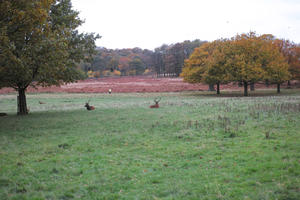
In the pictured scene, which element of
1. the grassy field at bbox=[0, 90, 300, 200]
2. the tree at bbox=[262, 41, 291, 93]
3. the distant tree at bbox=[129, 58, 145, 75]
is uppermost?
the distant tree at bbox=[129, 58, 145, 75]

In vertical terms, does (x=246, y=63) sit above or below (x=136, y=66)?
below

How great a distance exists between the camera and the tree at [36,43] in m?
13.4

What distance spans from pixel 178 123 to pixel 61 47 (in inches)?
349

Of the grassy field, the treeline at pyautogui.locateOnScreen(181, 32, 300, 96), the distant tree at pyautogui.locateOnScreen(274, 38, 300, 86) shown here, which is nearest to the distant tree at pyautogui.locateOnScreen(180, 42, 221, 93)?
the treeline at pyautogui.locateOnScreen(181, 32, 300, 96)

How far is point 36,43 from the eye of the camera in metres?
15.7

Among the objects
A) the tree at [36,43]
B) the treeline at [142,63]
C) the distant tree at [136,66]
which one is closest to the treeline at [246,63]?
the tree at [36,43]

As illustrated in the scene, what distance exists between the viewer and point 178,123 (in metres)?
14.5

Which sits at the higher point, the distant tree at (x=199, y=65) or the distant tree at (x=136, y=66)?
the distant tree at (x=136, y=66)

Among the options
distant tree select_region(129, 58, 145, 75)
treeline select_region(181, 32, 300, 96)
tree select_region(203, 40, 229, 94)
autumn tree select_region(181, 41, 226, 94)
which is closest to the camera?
treeline select_region(181, 32, 300, 96)

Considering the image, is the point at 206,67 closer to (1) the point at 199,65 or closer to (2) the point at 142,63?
(1) the point at 199,65

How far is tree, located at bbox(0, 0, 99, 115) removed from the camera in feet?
44.0

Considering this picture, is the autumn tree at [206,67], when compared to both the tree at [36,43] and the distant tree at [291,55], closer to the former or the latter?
the distant tree at [291,55]

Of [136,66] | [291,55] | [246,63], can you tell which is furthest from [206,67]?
[136,66]

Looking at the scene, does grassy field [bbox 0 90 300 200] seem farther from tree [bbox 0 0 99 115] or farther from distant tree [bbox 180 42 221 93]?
distant tree [bbox 180 42 221 93]
